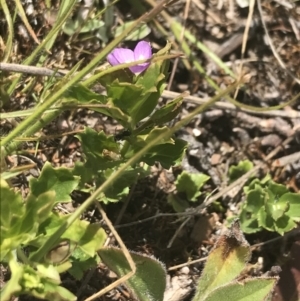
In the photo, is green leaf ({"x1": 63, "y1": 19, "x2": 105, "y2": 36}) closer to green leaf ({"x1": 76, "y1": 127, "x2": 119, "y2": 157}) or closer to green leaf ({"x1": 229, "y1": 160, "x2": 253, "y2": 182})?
green leaf ({"x1": 76, "y1": 127, "x2": 119, "y2": 157})

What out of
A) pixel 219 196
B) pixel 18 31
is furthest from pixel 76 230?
pixel 18 31

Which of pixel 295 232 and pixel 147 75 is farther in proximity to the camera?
pixel 295 232

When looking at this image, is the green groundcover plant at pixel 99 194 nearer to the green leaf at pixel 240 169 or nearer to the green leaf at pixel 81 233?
the green leaf at pixel 81 233

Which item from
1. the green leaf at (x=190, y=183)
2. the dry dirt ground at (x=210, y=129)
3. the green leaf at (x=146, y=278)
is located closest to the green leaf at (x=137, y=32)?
the dry dirt ground at (x=210, y=129)

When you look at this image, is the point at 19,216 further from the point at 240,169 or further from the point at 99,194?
the point at 240,169

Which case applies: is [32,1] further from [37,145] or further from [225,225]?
[225,225]

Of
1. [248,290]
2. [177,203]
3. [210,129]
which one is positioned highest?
[210,129]

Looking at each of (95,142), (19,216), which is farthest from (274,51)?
(19,216)
